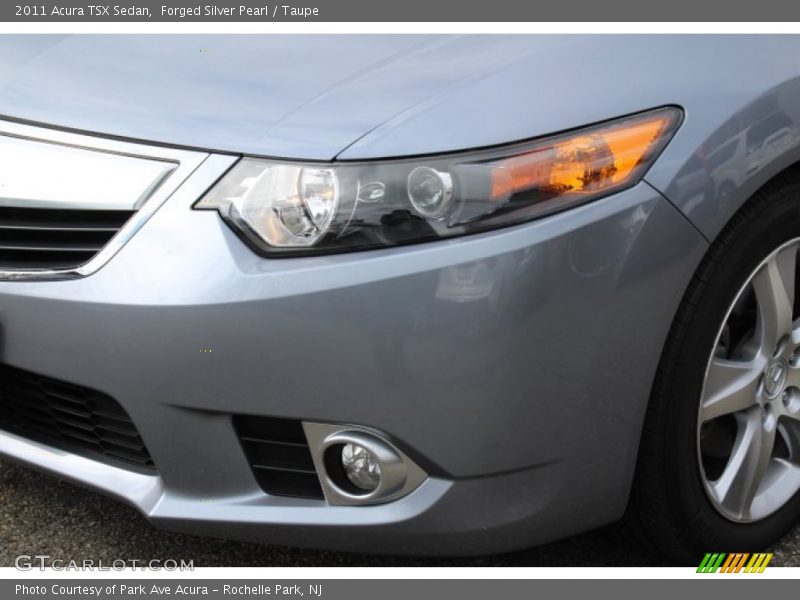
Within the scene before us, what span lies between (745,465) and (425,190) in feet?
3.51

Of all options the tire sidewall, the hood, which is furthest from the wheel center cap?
the hood

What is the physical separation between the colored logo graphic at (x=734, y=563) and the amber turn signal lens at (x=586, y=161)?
0.98 meters

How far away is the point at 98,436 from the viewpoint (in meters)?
2.16

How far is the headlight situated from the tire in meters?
0.31

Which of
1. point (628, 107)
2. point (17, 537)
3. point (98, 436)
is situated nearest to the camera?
point (628, 107)

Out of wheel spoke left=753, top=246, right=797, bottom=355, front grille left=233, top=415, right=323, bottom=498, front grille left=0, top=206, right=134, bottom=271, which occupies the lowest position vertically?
front grille left=233, top=415, right=323, bottom=498

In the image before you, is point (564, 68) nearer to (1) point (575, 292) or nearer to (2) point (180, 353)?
(1) point (575, 292)

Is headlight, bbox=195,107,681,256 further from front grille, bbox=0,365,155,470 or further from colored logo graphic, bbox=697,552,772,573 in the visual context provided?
colored logo graphic, bbox=697,552,772,573

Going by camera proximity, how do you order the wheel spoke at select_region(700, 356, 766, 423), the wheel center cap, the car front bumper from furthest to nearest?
the wheel center cap < the wheel spoke at select_region(700, 356, 766, 423) < the car front bumper

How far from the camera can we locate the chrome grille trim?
1920 millimetres

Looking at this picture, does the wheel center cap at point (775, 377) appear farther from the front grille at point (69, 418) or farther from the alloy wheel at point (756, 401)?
the front grille at point (69, 418)

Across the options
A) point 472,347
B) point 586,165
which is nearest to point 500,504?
point 472,347

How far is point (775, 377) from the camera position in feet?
7.63

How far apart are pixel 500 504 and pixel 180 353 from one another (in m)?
0.69
